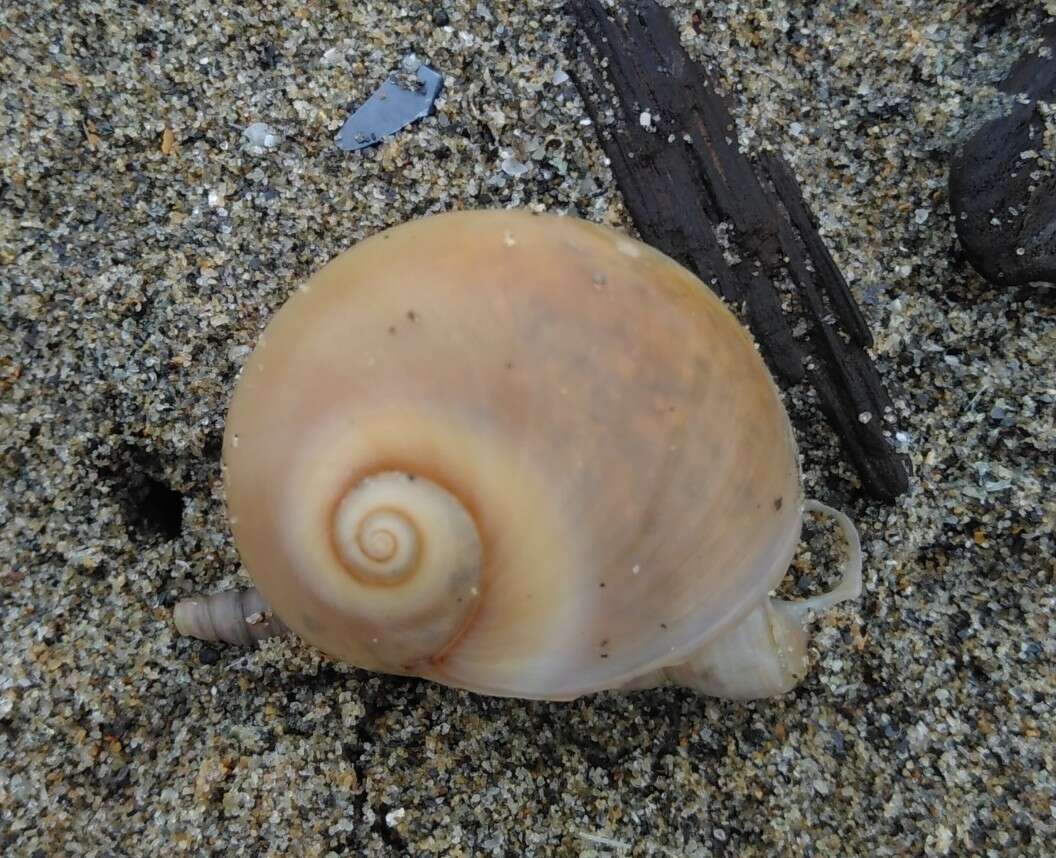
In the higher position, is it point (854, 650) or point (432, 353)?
point (432, 353)

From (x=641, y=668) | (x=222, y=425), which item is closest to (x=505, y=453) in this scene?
(x=641, y=668)

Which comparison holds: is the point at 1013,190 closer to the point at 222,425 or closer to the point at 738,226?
the point at 738,226

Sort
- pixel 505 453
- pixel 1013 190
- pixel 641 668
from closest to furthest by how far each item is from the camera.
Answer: pixel 505 453 → pixel 641 668 → pixel 1013 190

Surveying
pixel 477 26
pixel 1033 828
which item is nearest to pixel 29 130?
pixel 477 26

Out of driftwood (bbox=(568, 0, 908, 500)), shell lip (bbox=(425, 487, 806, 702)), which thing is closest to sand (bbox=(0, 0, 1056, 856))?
driftwood (bbox=(568, 0, 908, 500))

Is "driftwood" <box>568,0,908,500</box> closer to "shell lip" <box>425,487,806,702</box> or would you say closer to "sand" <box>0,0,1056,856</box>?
"sand" <box>0,0,1056,856</box>

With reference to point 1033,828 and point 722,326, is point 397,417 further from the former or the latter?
point 1033,828

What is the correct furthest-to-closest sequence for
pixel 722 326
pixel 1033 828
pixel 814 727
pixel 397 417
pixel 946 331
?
pixel 946 331 < pixel 814 727 < pixel 1033 828 < pixel 722 326 < pixel 397 417

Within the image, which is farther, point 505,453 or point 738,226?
point 738,226
